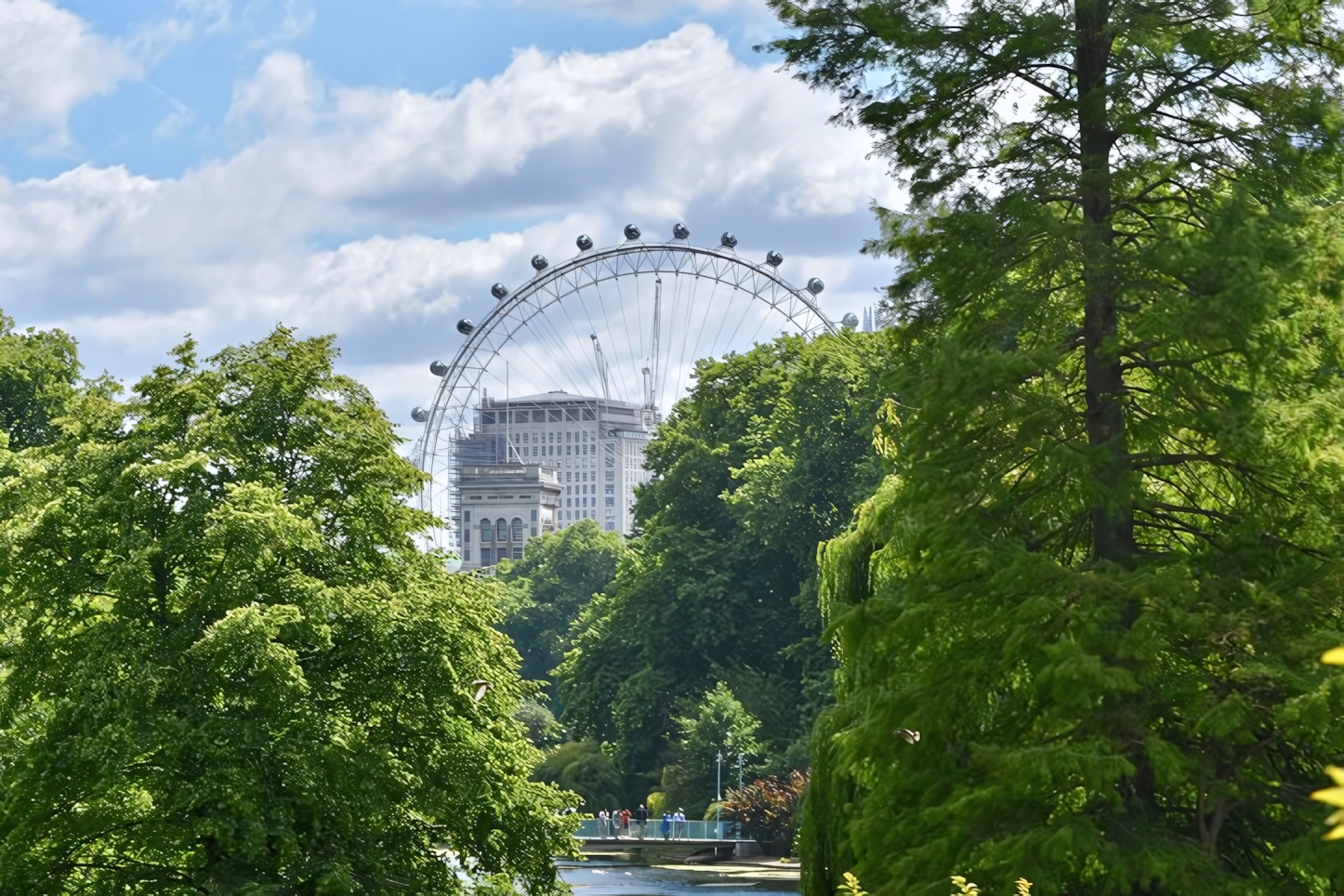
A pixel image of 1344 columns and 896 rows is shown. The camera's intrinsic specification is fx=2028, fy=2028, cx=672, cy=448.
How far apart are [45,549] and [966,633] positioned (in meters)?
12.2

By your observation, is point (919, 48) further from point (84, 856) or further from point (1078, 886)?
point (84, 856)

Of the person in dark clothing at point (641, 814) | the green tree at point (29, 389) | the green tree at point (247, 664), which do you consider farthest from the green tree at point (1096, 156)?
the person in dark clothing at point (641, 814)

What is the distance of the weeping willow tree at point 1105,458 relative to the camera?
55.4 feet

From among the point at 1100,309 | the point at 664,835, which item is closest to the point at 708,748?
the point at 664,835

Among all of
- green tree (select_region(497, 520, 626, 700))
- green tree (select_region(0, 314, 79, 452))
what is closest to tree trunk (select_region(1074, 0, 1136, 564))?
green tree (select_region(0, 314, 79, 452))

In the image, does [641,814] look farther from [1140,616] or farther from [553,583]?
[553,583]

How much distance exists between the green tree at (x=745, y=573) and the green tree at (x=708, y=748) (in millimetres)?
1133

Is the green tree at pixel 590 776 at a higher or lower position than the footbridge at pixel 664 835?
higher

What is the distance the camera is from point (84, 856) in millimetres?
23750

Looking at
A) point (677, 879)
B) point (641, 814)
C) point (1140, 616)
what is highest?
point (1140, 616)

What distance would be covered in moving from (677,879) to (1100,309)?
1563 inches

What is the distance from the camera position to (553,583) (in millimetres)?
157375

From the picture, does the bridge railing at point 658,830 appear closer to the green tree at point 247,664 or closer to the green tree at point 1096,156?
the green tree at point 247,664

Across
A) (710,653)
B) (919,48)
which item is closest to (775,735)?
(710,653)
